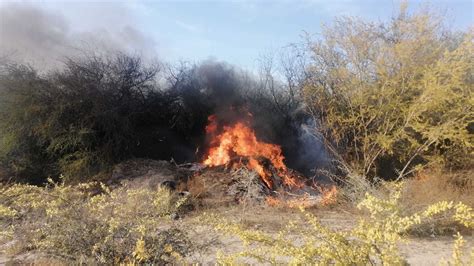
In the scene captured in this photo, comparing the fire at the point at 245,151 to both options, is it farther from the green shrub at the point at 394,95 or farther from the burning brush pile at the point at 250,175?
the green shrub at the point at 394,95

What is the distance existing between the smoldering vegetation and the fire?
0.88m

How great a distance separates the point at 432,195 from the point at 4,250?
32.2 ft

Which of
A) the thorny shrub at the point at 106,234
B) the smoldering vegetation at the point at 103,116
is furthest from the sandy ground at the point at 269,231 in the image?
the smoldering vegetation at the point at 103,116

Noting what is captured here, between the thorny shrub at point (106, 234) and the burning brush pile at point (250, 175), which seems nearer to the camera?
the thorny shrub at point (106, 234)

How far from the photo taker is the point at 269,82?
1008 inches

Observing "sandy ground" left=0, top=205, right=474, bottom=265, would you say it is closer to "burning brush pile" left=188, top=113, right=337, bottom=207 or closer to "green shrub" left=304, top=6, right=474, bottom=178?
"burning brush pile" left=188, top=113, right=337, bottom=207

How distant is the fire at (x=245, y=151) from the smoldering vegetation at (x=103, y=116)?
2.89ft

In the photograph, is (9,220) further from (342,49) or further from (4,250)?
(342,49)

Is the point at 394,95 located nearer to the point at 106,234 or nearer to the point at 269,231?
the point at 269,231

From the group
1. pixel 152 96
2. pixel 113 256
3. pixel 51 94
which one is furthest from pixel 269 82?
pixel 113 256

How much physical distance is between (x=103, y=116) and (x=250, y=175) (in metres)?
5.93

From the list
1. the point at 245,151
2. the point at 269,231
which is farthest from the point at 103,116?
the point at 269,231

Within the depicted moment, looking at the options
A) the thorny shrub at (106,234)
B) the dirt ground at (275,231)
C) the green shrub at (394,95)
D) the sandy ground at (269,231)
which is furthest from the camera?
the green shrub at (394,95)

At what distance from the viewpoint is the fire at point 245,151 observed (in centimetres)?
1559
